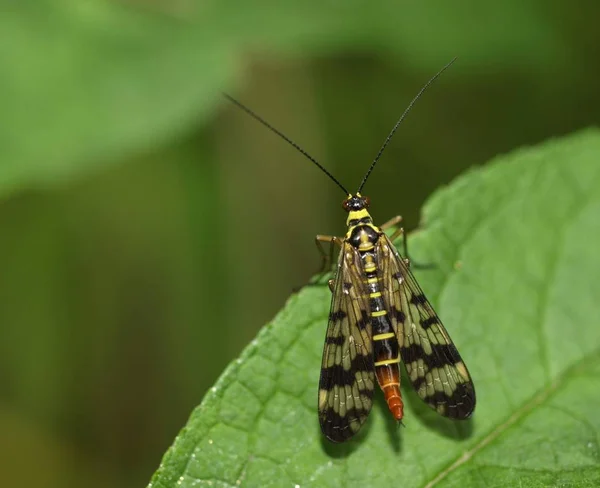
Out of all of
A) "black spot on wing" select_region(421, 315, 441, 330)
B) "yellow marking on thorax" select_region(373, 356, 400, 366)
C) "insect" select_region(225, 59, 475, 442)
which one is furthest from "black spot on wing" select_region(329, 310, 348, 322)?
"black spot on wing" select_region(421, 315, 441, 330)

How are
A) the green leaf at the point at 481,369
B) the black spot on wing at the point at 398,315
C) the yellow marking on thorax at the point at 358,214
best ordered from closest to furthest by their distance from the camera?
the green leaf at the point at 481,369
the black spot on wing at the point at 398,315
the yellow marking on thorax at the point at 358,214

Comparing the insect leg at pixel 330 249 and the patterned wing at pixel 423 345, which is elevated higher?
the insect leg at pixel 330 249

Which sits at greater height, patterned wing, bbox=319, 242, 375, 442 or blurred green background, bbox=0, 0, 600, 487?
blurred green background, bbox=0, 0, 600, 487

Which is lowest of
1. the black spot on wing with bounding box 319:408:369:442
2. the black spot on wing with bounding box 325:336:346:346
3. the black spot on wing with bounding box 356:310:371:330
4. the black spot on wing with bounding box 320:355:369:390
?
Result: the black spot on wing with bounding box 319:408:369:442

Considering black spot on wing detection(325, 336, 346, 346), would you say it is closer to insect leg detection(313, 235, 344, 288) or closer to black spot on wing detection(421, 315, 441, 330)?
black spot on wing detection(421, 315, 441, 330)

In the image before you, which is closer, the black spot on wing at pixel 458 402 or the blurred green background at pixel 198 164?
the black spot on wing at pixel 458 402

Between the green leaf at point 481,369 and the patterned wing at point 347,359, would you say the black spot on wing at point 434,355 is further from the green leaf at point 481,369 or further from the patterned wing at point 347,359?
the patterned wing at point 347,359

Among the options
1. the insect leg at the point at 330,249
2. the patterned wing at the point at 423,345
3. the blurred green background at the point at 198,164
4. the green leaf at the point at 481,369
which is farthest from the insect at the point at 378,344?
the blurred green background at the point at 198,164
